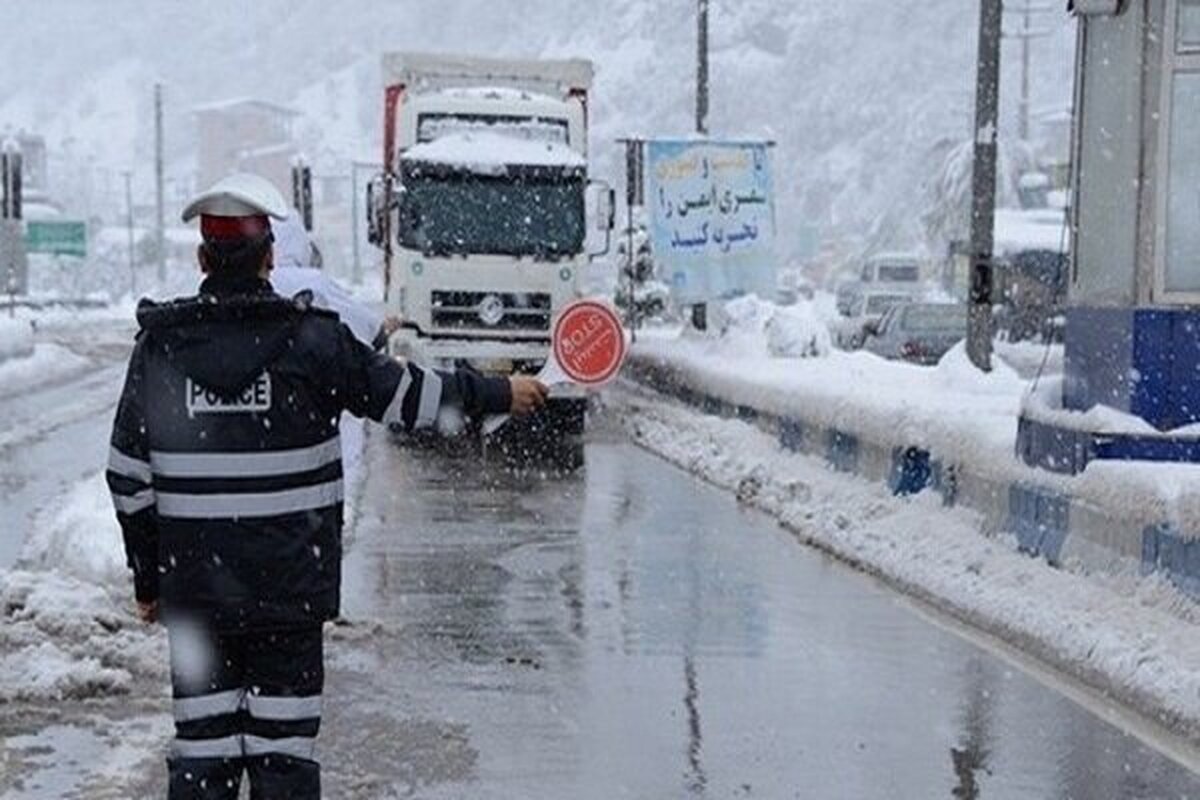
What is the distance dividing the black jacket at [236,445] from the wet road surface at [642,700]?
6.88ft

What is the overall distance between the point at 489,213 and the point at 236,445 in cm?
1772

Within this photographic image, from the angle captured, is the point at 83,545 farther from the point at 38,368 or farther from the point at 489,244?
the point at 38,368

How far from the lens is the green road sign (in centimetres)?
8050

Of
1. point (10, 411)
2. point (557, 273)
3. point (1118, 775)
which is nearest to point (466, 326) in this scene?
point (557, 273)

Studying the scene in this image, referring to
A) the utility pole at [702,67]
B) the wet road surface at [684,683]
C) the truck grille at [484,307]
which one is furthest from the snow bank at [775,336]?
the wet road surface at [684,683]

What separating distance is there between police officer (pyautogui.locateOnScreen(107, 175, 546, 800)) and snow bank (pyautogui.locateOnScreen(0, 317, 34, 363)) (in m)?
29.2

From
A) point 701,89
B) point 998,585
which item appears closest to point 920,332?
point 701,89

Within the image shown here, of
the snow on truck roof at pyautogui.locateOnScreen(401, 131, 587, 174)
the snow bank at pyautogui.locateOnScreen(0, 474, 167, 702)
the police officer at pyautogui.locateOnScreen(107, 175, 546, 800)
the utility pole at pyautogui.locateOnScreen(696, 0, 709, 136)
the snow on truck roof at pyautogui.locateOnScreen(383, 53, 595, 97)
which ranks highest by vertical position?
the utility pole at pyautogui.locateOnScreen(696, 0, 709, 136)

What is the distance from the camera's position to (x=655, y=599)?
10820 mm

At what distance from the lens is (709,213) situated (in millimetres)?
29703

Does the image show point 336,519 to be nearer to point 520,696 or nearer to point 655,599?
point 520,696

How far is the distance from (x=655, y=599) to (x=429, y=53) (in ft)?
47.9

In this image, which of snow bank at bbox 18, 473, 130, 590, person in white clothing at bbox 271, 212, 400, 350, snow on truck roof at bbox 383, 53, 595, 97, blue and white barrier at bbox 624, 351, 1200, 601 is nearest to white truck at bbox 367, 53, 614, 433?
snow on truck roof at bbox 383, 53, 595, 97

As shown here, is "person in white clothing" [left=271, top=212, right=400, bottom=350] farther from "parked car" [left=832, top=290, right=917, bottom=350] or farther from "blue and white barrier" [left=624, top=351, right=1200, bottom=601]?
"parked car" [left=832, top=290, right=917, bottom=350]
